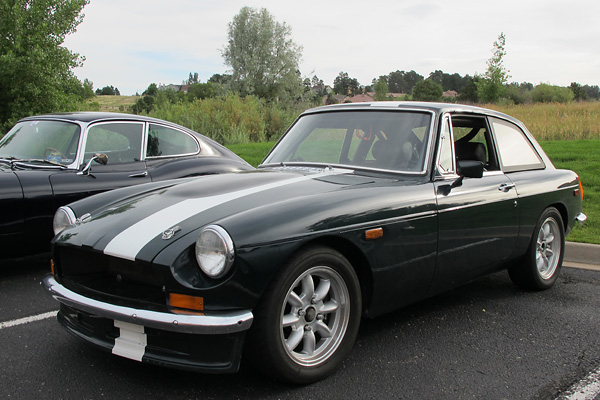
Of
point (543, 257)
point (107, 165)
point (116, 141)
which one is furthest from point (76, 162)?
point (543, 257)

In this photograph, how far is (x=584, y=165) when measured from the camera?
9227 millimetres

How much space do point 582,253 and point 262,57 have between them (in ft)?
157

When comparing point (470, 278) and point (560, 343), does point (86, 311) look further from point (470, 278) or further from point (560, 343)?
point (560, 343)

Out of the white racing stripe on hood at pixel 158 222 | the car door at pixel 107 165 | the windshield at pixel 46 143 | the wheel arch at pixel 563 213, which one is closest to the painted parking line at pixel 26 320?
the car door at pixel 107 165

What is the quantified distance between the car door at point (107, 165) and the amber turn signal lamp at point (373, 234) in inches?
125

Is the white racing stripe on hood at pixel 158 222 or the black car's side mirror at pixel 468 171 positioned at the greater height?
the black car's side mirror at pixel 468 171

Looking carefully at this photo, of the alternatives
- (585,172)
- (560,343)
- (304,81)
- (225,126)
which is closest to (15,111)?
(225,126)

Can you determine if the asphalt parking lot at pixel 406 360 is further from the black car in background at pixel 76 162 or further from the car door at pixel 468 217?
the black car in background at pixel 76 162

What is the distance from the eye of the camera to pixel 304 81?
170ft

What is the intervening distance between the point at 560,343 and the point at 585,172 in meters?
6.24

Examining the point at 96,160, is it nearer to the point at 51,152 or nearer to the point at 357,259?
the point at 51,152

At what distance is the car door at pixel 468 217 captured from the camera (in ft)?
11.8

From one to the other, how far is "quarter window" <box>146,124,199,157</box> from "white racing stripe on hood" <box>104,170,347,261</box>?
3151 millimetres

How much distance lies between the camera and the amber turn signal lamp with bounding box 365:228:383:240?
3047 millimetres
